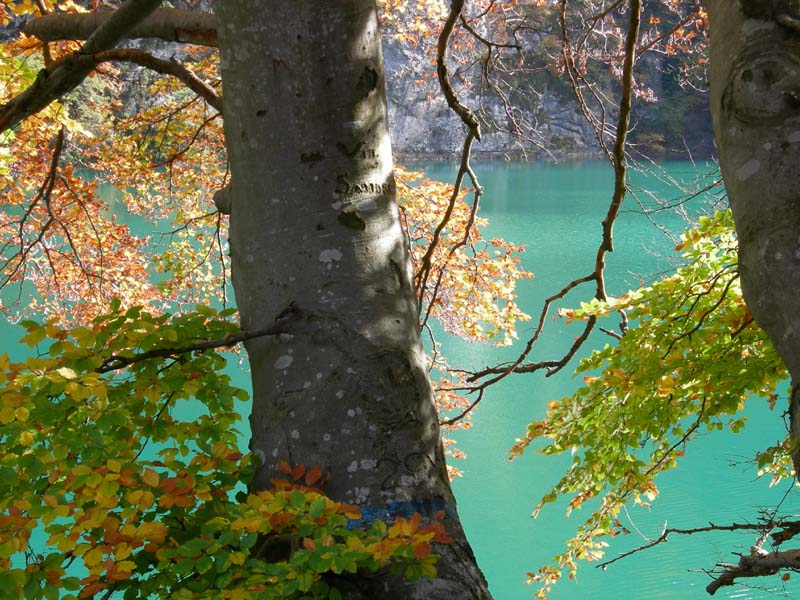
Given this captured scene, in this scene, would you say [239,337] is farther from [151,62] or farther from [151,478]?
[151,62]

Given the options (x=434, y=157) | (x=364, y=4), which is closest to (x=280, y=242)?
(x=364, y=4)

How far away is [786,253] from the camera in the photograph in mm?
1013

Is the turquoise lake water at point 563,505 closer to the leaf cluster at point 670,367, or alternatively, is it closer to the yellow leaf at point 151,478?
the leaf cluster at point 670,367

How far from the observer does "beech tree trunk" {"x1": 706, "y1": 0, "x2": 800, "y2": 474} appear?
3.34 ft

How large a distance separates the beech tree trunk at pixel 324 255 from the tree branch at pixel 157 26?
514mm

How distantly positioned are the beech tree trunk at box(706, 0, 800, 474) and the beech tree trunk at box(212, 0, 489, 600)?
0.64 meters

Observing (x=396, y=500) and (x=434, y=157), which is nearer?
(x=396, y=500)

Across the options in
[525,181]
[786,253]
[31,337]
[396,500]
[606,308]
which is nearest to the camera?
[786,253]

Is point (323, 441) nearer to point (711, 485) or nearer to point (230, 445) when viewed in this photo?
point (230, 445)

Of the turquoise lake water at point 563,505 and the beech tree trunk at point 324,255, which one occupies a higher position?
the turquoise lake water at point 563,505

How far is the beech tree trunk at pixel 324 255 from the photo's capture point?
136cm

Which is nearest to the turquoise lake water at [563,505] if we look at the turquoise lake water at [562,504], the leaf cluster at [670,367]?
the turquoise lake water at [562,504]

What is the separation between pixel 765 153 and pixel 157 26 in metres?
1.65

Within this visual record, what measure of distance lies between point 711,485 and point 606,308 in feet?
22.9
